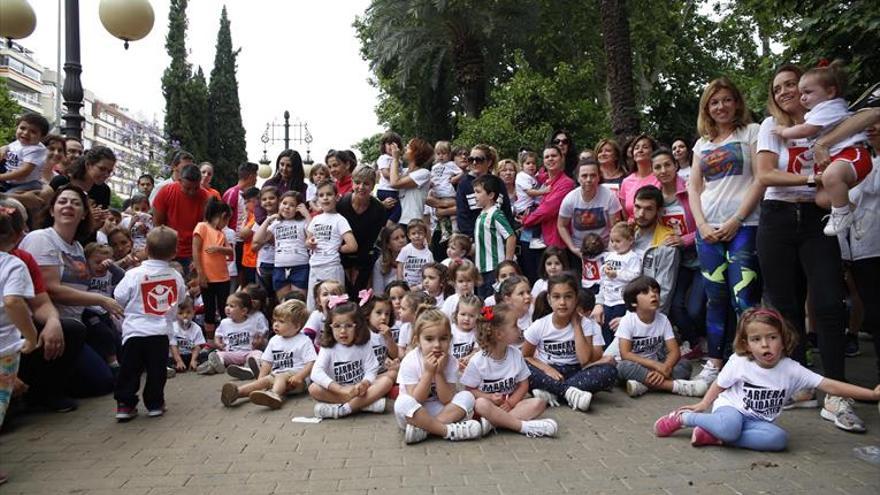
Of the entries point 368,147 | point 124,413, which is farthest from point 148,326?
point 368,147

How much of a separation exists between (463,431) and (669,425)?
1360 mm

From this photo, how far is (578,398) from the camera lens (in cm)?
508

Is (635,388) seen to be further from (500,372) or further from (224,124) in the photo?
(224,124)

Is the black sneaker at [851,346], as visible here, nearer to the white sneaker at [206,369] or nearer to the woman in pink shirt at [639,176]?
the woman in pink shirt at [639,176]

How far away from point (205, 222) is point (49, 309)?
3828mm

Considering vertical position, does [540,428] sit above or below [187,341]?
below

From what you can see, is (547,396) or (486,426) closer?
(486,426)

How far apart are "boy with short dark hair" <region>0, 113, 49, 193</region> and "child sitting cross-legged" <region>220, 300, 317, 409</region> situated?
3.34m

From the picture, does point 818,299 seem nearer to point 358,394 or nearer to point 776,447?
point 776,447

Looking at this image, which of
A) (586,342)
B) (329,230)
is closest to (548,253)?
(586,342)

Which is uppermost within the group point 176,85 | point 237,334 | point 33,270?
point 176,85

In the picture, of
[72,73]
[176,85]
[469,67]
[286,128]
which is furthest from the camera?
[176,85]

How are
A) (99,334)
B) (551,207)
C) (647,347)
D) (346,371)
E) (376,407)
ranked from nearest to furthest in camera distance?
(376,407), (346,371), (647,347), (99,334), (551,207)

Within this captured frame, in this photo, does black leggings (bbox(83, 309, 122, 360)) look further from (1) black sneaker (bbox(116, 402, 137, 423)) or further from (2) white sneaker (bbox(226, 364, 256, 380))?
(1) black sneaker (bbox(116, 402, 137, 423))
